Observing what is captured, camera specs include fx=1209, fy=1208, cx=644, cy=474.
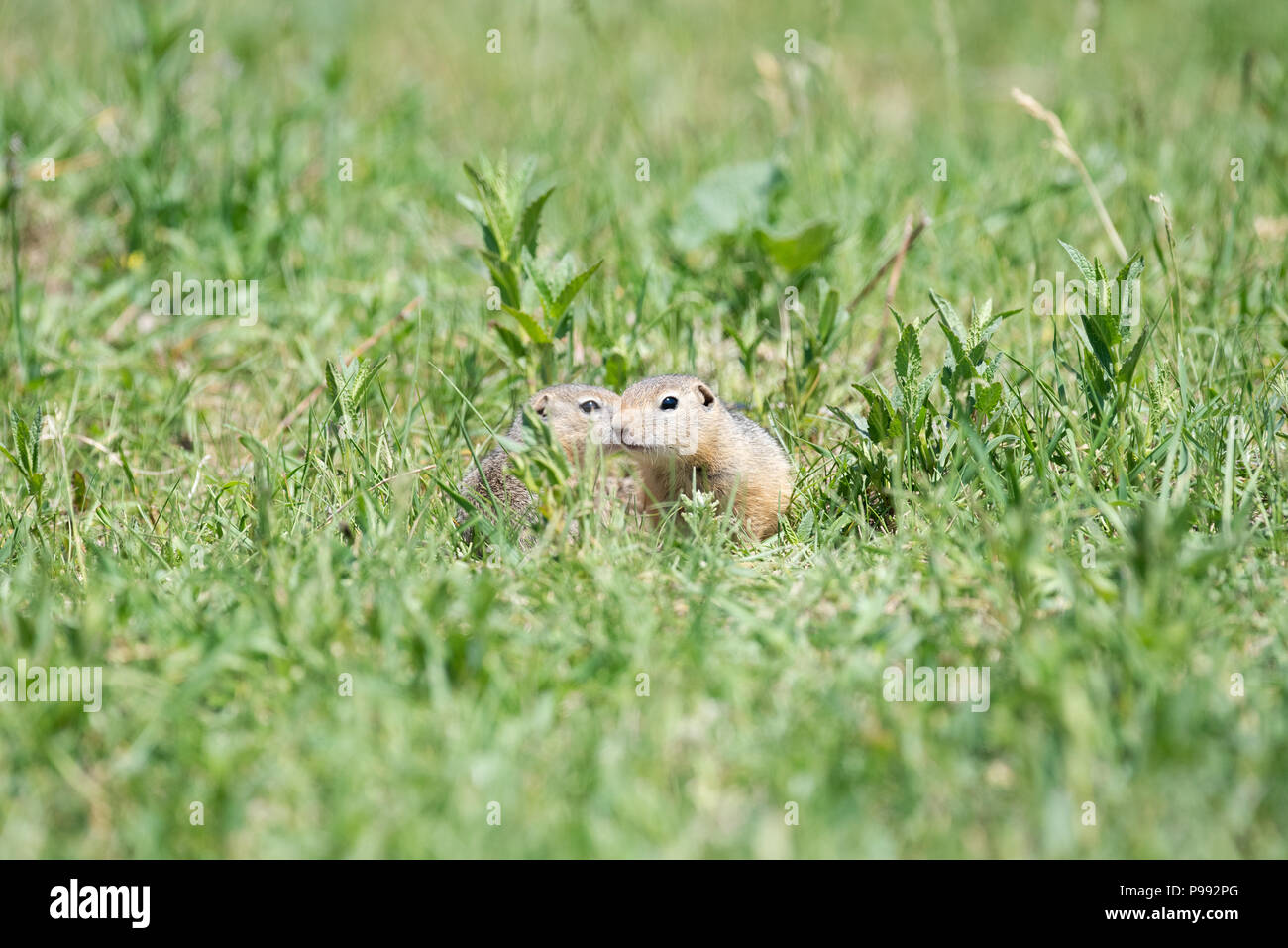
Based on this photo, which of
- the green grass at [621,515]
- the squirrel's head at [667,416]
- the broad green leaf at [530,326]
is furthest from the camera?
the broad green leaf at [530,326]

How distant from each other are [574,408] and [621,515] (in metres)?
0.84

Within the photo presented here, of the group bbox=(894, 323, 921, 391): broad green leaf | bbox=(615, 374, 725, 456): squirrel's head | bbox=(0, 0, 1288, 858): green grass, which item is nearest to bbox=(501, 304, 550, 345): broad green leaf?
bbox=(0, 0, 1288, 858): green grass

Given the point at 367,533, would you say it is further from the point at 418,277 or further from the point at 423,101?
the point at 423,101

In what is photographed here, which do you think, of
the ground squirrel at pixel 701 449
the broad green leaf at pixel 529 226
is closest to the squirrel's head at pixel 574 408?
the ground squirrel at pixel 701 449

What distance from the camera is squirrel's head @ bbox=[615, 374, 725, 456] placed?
409 centimetres

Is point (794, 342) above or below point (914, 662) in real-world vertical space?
above

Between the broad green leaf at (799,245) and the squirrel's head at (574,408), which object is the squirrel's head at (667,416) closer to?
the squirrel's head at (574,408)

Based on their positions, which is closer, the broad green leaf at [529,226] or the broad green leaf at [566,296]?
the broad green leaf at [566,296]

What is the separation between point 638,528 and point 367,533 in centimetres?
→ 88

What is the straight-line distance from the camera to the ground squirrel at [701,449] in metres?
4.13

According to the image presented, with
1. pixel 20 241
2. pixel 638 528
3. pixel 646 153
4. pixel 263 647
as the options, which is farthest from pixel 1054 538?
pixel 20 241

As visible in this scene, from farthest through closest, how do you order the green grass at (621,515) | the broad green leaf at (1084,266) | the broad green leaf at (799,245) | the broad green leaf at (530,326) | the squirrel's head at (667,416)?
1. the broad green leaf at (799,245)
2. the broad green leaf at (530,326)
3. the squirrel's head at (667,416)
4. the broad green leaf at (1084,266)
5. the green grass at (621,515)

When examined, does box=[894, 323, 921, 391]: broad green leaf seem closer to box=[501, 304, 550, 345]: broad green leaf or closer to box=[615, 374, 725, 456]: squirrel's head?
box=[615, 374, 725, 456]: squirrel's head

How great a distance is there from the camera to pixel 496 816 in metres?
2.40
